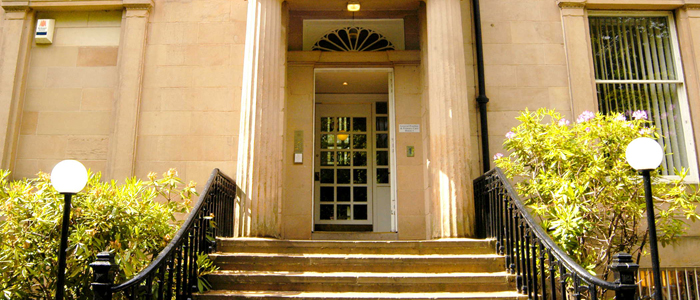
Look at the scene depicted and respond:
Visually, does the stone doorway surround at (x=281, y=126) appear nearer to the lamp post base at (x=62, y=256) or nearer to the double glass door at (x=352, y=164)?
the double glass door at (x=352, y=164)

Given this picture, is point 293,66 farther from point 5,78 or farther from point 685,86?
point 685,86

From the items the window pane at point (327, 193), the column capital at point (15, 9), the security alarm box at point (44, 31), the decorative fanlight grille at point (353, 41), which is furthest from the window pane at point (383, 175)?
the column capital at point (15, 9)

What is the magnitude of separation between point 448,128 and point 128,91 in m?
4.09

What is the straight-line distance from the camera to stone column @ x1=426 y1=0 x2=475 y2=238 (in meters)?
5.73

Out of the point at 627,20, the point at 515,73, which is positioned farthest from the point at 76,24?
the point at 627,20

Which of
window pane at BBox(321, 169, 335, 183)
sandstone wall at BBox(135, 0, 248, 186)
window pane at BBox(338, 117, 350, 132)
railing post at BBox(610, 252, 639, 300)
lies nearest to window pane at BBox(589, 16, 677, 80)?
window pane at BBox(338, 117, 350, 132)

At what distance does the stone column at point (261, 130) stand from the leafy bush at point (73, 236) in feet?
4.32

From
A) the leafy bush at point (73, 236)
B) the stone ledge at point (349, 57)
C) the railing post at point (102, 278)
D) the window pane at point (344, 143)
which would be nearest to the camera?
the railing post at point (102, 278)

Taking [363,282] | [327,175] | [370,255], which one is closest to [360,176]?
[327,175]

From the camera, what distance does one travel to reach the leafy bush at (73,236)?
4.15m

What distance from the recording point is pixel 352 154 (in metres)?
8.33

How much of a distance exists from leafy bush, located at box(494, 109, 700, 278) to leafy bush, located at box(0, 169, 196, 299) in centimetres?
353

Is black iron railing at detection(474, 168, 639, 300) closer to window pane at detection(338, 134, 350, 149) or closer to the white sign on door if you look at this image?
the white sign on door

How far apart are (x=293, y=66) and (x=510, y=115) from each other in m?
3.05
